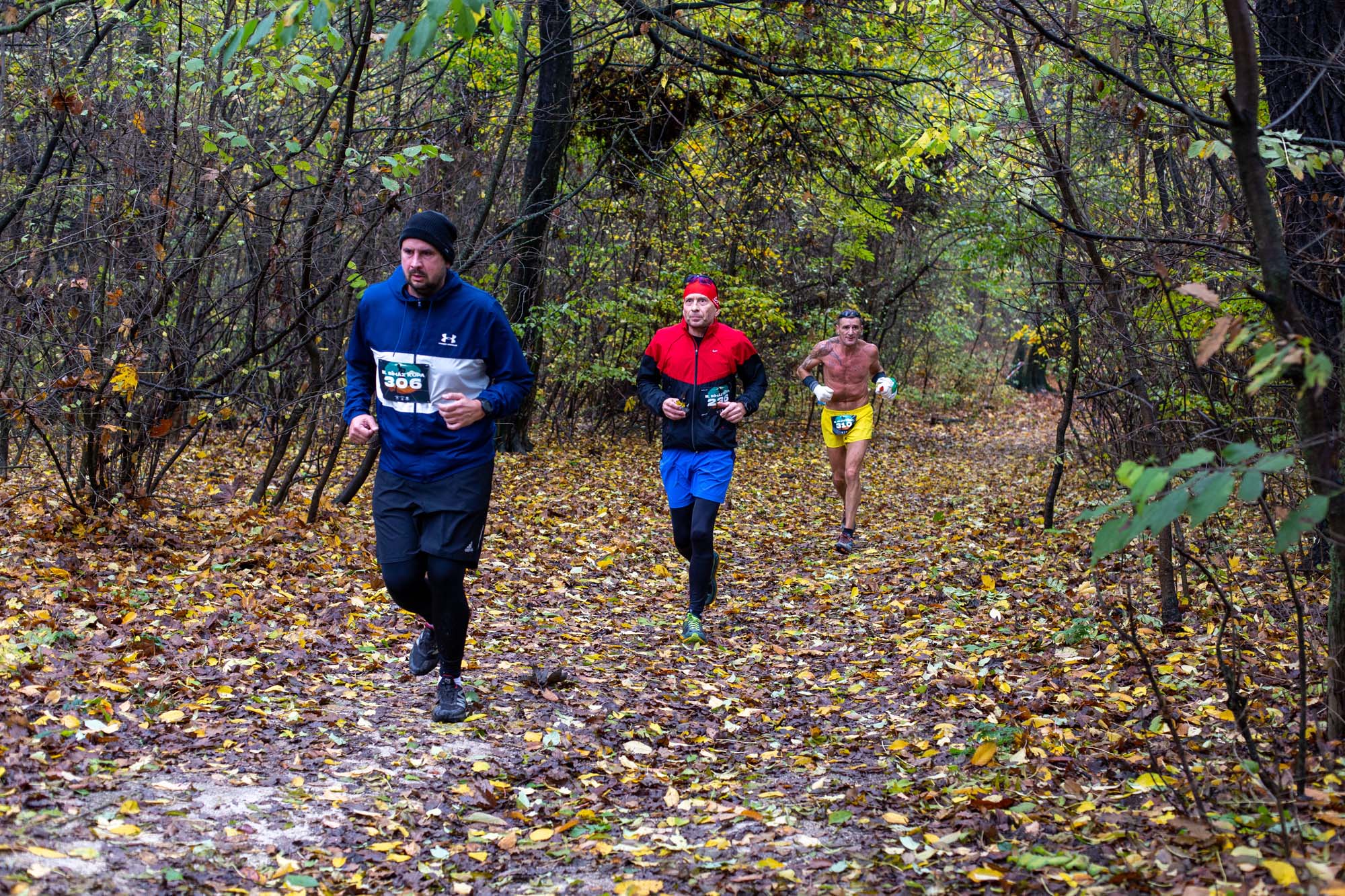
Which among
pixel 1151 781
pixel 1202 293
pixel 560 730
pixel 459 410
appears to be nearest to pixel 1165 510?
pixel 1202 293

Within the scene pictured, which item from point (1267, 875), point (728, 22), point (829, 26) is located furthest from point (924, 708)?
point (728, 22)

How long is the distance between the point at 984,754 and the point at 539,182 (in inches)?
409

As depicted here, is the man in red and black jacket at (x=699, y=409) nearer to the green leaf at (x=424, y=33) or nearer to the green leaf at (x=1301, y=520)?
the green leaf at (x=424, y=33)

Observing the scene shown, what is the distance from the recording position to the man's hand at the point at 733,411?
7.02m

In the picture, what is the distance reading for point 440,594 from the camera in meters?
5.13

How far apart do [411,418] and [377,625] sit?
2.41m

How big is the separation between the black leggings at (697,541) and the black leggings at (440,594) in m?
2.21

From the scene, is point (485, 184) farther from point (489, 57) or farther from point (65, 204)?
point (65, 204)

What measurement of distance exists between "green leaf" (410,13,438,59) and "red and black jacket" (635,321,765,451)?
412 centimetres

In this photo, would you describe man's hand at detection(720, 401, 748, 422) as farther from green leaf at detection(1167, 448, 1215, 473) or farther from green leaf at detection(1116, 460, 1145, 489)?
green leaf at detection(1167, 448, 1215, 473)

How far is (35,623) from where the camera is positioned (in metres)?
5.72

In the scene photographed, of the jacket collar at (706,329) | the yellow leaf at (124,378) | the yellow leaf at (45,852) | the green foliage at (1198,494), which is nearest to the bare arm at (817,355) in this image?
the jacket collar at (706,329)

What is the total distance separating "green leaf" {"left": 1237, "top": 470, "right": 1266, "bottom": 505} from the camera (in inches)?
96.7

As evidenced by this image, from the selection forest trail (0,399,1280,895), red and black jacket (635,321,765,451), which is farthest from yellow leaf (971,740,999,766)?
red and black jacket (635,321,765,451)
